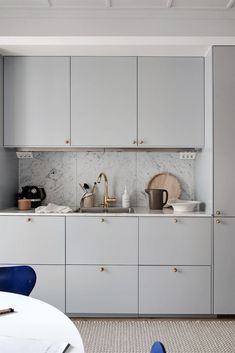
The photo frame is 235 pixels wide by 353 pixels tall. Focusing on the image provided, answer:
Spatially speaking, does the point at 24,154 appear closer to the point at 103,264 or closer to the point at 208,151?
the point at 103,264

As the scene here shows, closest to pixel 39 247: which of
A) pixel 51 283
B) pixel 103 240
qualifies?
pixel 51 283

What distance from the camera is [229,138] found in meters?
3.29

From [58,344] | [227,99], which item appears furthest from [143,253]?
[58,344]

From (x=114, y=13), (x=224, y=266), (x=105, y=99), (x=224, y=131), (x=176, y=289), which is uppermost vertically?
(x=114, y=13)

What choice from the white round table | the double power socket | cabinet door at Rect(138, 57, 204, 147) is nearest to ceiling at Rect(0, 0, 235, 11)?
cabinet door at Rect(138, 57, 204, 147)

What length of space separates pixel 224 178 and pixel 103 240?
114 cm

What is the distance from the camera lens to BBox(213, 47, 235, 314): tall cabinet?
3.28 meters

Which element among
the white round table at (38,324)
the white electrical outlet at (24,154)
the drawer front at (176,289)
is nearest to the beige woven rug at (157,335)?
the drawer front at (176,289)

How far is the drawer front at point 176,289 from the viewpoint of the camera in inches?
130

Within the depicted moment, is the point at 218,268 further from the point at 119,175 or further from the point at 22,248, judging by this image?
the point at 22,248

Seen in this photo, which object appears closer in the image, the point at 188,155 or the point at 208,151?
the point at 208,151

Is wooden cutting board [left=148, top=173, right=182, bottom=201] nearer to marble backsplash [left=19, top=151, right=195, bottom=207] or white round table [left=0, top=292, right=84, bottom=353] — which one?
marble backsplash [left=19, top=151, right=195, bottom=207]

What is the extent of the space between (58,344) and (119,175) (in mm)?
2745

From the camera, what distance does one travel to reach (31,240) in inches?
131
